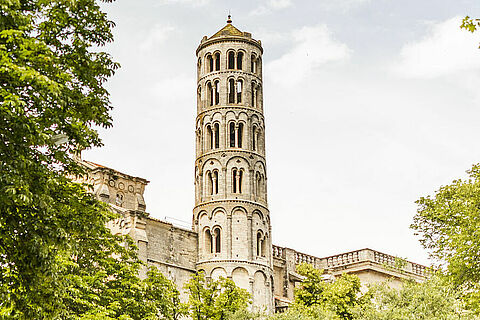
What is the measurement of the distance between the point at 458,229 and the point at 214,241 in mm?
20206

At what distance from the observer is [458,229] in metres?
34.7

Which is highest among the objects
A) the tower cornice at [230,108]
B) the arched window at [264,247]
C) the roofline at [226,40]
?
the roofline at [226,40]

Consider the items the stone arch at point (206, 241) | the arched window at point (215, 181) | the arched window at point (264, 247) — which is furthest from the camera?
the arched window at point (215, 181)

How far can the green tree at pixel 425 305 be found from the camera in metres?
30.0

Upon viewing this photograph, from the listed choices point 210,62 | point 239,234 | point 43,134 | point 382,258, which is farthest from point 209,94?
point 43,134

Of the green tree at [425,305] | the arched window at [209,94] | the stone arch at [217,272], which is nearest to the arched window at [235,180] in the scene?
the arched window at [209,94]

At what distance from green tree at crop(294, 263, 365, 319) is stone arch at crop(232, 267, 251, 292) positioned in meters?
3.53

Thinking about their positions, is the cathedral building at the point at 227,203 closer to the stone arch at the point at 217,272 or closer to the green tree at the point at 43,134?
the stone arch at the point at 217,272

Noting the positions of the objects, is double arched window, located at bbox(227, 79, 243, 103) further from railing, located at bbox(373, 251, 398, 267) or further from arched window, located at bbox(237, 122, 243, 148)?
railing, located at bbox(373, 251, 398, 267)

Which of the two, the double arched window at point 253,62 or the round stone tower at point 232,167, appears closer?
the round stone tower at point 232,167

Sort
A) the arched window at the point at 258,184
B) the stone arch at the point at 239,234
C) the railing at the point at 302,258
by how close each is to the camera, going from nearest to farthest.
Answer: the stone arch at the point at 239,234 < the arched window at the point at 258,184 < the railing at the point at 302,258

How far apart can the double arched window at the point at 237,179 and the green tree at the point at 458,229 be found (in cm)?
1606

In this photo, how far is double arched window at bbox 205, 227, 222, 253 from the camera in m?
50.9

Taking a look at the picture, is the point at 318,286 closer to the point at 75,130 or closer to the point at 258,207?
the point at 258,207
